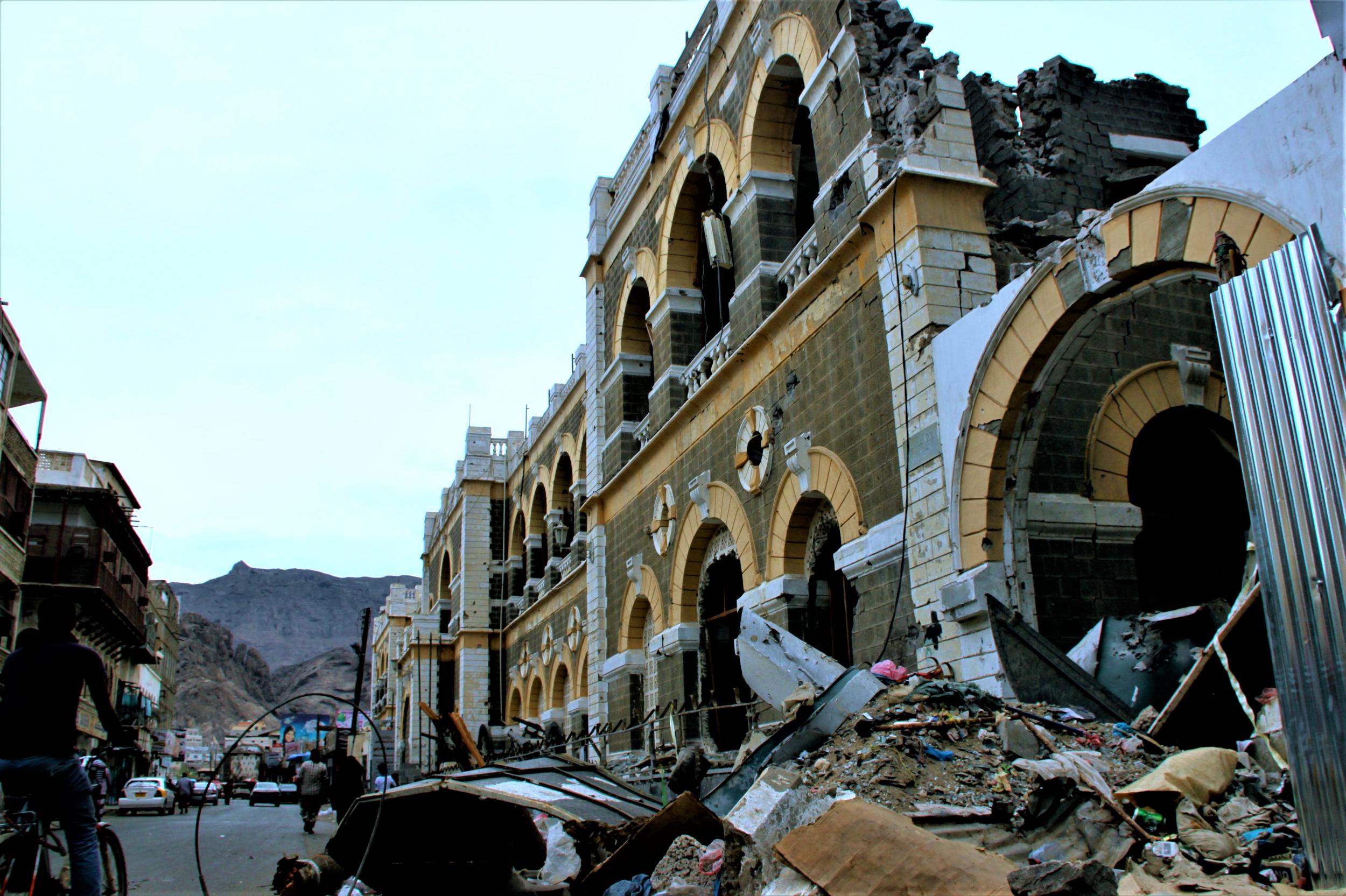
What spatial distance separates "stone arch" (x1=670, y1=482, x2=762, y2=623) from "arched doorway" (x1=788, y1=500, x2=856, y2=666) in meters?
1.09

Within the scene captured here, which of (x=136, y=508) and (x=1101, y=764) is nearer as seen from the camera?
(x=1101, y=764)

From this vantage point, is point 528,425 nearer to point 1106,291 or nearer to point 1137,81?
point 1137,81

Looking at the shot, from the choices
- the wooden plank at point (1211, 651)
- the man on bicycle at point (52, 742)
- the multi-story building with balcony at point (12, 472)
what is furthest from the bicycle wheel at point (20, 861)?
the multi-story building with balcony at point (12, 472)

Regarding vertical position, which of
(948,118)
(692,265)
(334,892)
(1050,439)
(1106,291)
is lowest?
(334,892)

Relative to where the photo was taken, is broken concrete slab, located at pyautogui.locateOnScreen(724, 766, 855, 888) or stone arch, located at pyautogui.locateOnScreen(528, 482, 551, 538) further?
stone arch, located at pyautogui.locateOnScreen(528, 482, 551, 538)

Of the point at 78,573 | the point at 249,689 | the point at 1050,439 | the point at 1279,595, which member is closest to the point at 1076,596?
the point at 1050,439

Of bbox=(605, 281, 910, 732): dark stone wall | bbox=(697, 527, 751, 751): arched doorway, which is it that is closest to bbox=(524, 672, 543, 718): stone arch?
bbox=(697, 527, 751, 751): arched doorway

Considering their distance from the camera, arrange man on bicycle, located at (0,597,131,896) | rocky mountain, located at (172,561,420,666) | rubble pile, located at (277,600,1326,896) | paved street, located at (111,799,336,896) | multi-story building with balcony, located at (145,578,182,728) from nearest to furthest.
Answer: rubble pile, located at (277,600,1326,896)
man on bicycle, located at (0,597,131,896)
paved street, located at (111,799,336,896)
multi-story building with balcony, located at (145,578,182,728)
rocky mountain, located at (172,561,420,666)

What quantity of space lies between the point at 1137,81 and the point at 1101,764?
26.0 feet

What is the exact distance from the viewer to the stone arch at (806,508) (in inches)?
371

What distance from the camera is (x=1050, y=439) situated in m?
8.13

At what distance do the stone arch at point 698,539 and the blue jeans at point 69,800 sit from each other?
7633 millimetres

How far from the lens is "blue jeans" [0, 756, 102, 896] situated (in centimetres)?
460

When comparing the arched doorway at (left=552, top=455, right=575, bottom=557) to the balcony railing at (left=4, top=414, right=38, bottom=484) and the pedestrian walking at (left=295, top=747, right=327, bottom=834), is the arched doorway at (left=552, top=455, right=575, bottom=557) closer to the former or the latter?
the pedestrian walking at (left=295, top=747, right=327, bottom=834)
